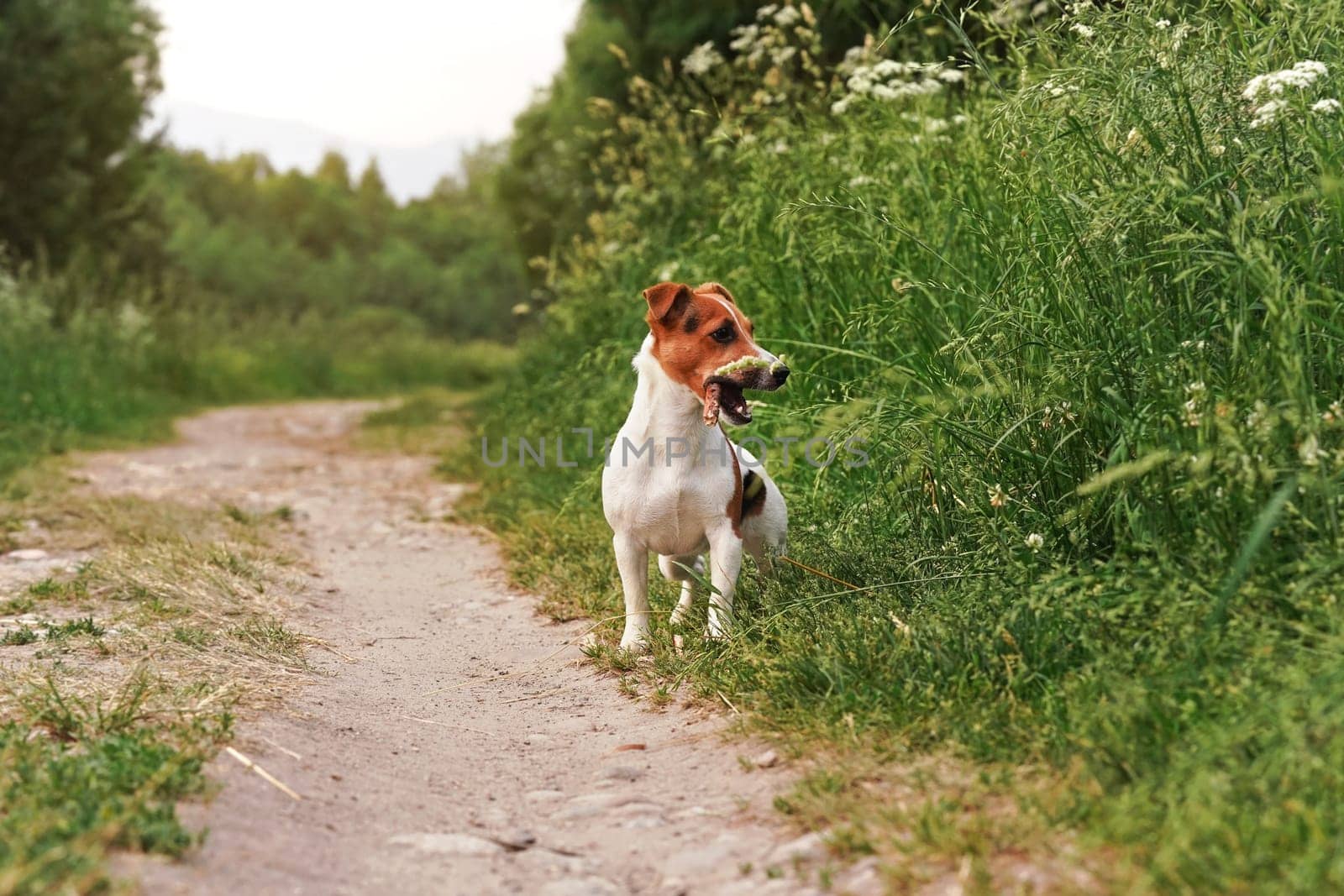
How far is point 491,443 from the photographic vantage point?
8.87 metres

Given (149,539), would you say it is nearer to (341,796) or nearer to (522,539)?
(522,539)

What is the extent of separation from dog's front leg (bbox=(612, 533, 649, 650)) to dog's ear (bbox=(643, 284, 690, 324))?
0.76m

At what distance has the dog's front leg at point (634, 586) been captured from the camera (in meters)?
4.15

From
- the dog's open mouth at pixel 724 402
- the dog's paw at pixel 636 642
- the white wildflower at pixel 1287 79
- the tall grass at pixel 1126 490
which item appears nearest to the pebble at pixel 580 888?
the tall grass at pixel 1126 490

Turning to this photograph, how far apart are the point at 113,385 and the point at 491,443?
6131 millimetres

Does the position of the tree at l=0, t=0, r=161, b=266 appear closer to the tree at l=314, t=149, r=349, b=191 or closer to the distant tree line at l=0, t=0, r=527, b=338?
the distant tree line at l=0, t=0, r=527, b=338

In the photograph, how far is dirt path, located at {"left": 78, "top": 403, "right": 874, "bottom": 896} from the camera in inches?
96.5

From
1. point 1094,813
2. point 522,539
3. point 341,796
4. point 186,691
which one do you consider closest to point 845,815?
point 1094,813

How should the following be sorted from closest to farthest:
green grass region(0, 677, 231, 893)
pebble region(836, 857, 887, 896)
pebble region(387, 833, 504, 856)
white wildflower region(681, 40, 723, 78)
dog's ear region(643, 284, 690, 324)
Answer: green grass region(0, 677, 231, 893)
pebble region(836, 857, 887, 896)
pebble region(387, 833, 504, 856)
dog's ear region(643, 284, 690, 324)
white wildflower region(681, 40, 723, 78)

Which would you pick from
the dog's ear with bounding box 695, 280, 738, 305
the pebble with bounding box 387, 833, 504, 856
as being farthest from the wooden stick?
the dog's ear with bounding box 695, 280, 738, 305

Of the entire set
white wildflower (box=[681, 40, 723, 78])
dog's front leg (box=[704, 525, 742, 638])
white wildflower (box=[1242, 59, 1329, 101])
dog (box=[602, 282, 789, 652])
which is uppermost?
white wildflower (box=[681, 40, 723, 78])

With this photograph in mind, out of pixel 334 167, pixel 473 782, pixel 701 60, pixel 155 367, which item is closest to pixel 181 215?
pixel 334 167

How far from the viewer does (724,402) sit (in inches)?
156

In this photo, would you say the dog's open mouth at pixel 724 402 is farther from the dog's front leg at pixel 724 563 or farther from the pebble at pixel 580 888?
the pebble at pixel 580 888
